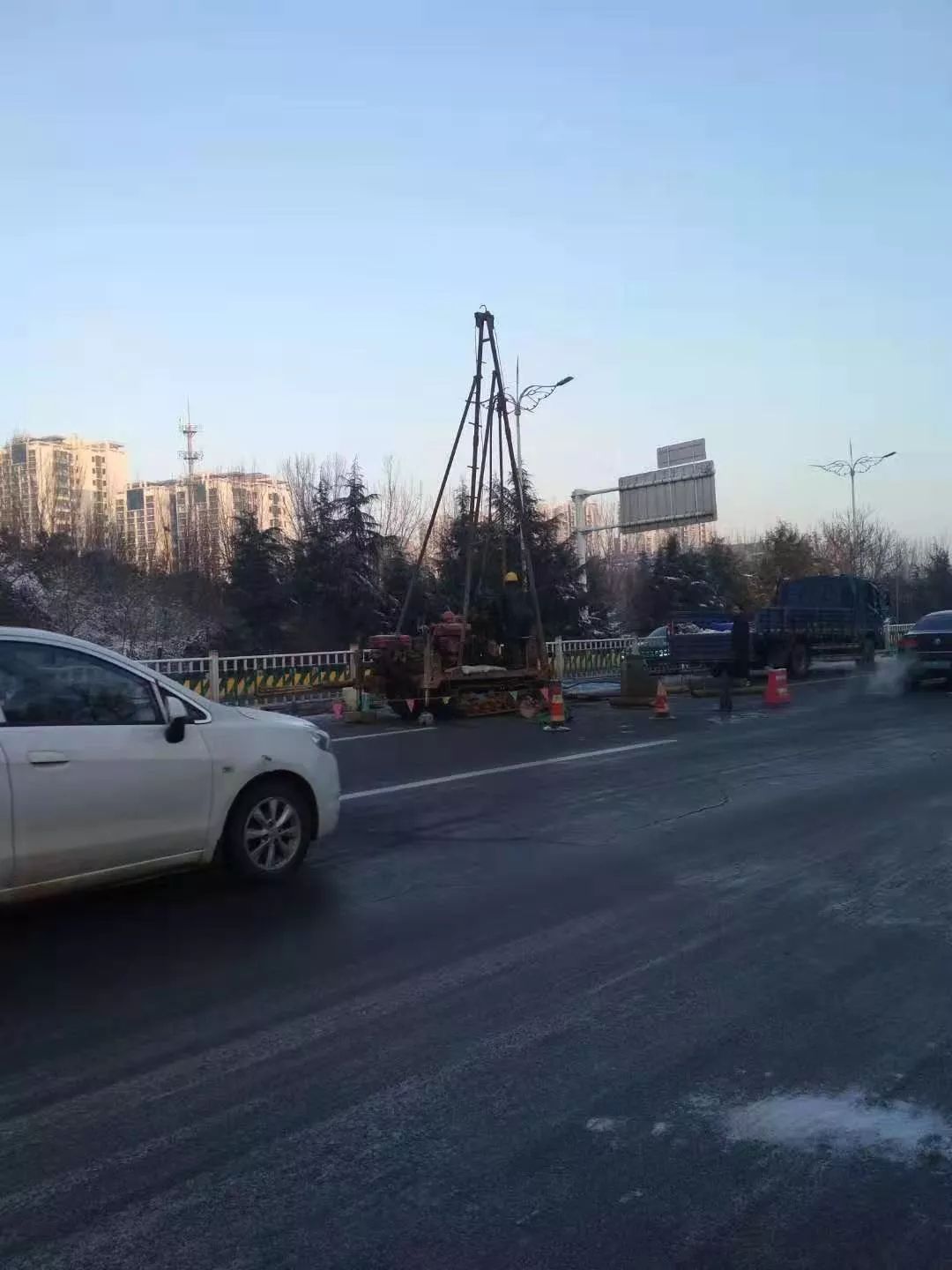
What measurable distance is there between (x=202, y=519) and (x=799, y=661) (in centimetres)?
3232

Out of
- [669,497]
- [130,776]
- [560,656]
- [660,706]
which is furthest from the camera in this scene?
[669,497]

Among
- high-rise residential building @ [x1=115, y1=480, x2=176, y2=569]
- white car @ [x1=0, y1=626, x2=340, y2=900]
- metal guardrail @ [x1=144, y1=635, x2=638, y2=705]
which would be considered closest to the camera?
white car @ [x1=0, y1=626, x2=340, y2=900]

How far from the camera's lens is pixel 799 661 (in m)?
28.8

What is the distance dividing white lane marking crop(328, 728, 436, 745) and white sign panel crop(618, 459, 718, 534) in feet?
77.6

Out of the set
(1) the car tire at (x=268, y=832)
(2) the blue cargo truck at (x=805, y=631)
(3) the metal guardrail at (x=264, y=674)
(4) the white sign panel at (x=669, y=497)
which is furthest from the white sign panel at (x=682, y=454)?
(1) the car tire at (x=268, y=832)

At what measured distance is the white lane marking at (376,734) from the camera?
656 inches

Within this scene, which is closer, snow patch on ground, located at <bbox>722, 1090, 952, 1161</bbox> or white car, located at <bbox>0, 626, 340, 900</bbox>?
snow patch on ground, located at <bbox>722, 1090, 952, 1161</bbox>

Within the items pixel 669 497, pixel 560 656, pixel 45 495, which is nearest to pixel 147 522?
pixel 45 495

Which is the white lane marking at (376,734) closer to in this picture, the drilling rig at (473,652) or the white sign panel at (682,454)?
the drilling rig at (473,652)

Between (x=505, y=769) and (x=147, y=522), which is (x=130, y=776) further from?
(x=147, y=522)

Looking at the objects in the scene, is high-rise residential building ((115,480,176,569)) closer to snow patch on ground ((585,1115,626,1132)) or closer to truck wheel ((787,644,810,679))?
truck wheel ((787,644,810,679))

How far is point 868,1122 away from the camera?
396cm

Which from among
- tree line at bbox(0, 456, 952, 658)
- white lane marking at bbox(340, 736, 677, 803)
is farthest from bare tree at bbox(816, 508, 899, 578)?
white lane marking at bbox(340, 736, 677, 803)

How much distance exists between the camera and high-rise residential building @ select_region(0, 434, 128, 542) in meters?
42.5
